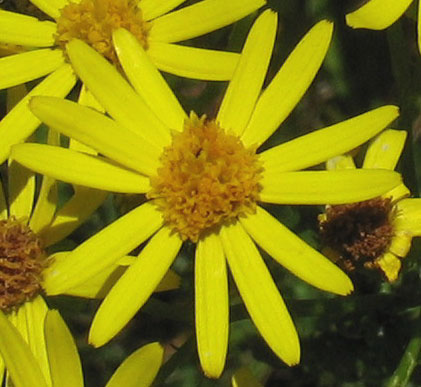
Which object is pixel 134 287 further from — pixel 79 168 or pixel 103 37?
pixel 103 37

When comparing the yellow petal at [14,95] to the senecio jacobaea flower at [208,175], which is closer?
the senecio jacobaea flower at [208,175]

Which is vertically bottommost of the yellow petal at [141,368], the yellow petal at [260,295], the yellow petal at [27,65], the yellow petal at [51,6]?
the yellow petal at [141,368]

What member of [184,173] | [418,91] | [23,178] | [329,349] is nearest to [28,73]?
[23,178]

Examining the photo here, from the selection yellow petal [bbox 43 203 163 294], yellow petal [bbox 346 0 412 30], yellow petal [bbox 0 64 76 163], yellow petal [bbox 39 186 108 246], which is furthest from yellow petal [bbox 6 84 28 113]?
yellow petal [bbox 346 0 412 30]

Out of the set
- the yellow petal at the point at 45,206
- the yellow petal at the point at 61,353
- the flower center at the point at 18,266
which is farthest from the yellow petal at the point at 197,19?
the yellow petal at the point at 61,353

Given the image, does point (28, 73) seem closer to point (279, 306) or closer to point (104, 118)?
point (104, 118)

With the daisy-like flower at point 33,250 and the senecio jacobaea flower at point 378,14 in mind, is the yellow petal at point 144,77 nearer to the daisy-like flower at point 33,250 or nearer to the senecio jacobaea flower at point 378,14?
the daisy-like flower at point 33,250

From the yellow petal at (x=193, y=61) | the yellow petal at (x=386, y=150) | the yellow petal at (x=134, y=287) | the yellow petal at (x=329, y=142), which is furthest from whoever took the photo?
the yellow petal at (x=386, y=150)
